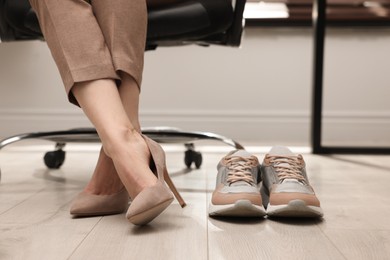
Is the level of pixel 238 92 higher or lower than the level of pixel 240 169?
lower

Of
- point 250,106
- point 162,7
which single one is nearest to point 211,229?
point 162,7

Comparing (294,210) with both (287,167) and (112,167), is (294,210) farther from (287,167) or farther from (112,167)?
(112,167)

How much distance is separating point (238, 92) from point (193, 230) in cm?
173

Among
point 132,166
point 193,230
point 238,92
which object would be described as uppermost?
point 132,166

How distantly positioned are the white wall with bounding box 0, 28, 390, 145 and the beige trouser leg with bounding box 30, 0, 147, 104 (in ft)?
5.18

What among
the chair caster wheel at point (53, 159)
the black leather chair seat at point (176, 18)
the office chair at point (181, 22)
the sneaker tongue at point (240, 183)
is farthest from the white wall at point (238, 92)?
the sneaker tongue at point (240, 183)

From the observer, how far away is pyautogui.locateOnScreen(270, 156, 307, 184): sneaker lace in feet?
2.97

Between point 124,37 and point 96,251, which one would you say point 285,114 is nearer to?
point 124,37

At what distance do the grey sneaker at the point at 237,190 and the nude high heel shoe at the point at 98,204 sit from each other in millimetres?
172

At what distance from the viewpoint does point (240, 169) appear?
3.05ft

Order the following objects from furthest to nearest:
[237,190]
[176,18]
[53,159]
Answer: [53,159] → [176,18] → [237,190]

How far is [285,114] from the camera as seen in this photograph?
249 cm

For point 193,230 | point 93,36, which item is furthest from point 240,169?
point 93,36

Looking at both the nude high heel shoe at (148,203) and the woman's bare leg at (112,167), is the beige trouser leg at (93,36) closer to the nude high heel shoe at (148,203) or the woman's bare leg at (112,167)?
the woman's bare leg at (112,167)
